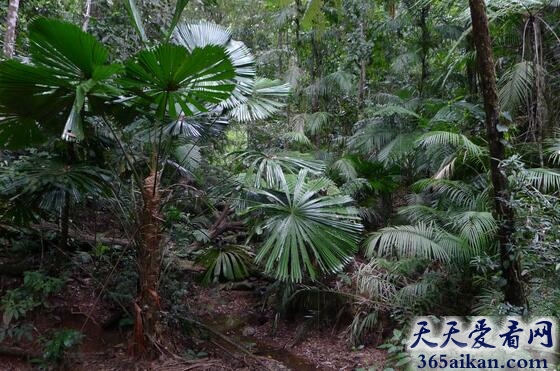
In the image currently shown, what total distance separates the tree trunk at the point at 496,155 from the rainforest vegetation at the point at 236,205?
0.04ft

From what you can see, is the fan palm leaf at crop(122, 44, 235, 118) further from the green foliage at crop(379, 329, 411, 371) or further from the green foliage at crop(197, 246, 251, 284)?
the green foliage at crop(197, 246, 251, 284)

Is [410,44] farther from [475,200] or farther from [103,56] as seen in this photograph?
[103,56]

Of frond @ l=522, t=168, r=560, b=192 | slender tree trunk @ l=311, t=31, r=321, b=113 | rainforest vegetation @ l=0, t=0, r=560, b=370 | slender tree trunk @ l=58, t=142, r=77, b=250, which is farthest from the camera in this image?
slender tree trunk @ l=311, t=31, r=321, b=113

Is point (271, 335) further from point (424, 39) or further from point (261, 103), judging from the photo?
point (424, 39)

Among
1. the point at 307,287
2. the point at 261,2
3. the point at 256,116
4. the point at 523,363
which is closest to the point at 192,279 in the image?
the point at 307,287

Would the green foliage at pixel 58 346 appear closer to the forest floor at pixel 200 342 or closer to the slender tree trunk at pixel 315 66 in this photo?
the forest floor at pixel 200 342

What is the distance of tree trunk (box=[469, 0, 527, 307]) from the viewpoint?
2.88m

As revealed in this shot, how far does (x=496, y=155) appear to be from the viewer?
9.60 ft

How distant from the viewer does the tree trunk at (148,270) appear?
3.30 m

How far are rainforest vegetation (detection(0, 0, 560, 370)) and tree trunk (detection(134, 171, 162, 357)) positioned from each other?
0.06 ft

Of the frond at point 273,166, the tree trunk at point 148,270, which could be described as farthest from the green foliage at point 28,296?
the frond at point 273,166

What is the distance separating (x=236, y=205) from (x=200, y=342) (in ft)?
4.85

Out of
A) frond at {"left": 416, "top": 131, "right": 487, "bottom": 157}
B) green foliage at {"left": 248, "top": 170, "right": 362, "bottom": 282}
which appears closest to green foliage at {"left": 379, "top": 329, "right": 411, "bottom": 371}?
green foliage at {"left": 248, "top": 170, "right": 362, "bottom": 282}

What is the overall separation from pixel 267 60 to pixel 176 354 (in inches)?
251
